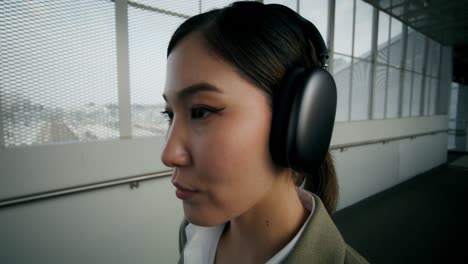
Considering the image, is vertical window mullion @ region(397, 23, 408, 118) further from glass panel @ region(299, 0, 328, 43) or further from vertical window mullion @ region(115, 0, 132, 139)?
vertical window mullion @ region(115, 0, 132, 139)

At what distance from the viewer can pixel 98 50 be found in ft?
4.80

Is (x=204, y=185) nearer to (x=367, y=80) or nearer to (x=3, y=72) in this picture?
(x=3, y=72)

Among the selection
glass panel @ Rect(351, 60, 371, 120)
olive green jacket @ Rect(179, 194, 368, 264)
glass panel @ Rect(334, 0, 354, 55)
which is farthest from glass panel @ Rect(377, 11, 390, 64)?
olive green jacket @ Rect(179, 194, 368, 264)

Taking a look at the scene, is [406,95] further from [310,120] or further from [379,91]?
[310,120]

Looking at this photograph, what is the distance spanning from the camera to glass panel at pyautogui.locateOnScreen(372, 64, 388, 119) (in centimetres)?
412

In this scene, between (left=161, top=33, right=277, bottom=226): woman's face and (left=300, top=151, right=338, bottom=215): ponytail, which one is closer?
(left=161, top=33, right=277, bottom=226): woman's face

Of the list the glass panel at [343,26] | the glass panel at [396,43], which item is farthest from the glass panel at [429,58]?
the glass panel at [343,26]

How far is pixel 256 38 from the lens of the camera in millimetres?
559

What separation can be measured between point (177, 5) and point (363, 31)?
3158 millimetres

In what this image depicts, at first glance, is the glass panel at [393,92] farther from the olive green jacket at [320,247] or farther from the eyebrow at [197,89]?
the eyebrow at [197,89]

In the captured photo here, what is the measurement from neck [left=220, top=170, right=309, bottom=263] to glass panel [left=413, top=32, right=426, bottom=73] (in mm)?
6500

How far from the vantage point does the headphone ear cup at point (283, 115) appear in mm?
559

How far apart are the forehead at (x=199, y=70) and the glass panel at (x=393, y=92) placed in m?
4.98

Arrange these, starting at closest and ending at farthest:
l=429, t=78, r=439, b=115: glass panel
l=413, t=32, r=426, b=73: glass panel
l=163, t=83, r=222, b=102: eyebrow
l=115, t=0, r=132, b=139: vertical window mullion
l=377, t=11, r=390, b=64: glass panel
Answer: l=163, t=83, r=222, b=102: eyebrow
l=115, t=0, r=132, b=139: vertical window mullion
l=377, t=11, r=390, b=64: glass panel
l=413, t=32, r=426, b=73: glass panel
l=429, t=78, r=439, b=115: glass panel
